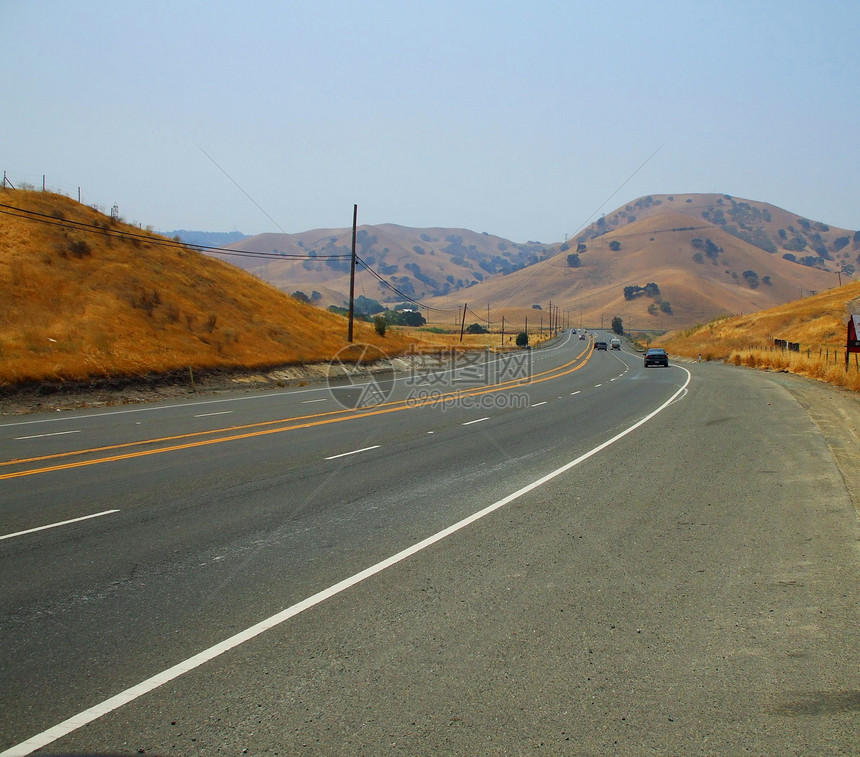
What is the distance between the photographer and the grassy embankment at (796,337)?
3972 cm

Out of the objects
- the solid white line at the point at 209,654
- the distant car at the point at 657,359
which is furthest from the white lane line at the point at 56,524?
the distant car at the point at 657,359

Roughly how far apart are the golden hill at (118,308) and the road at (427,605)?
1648cm

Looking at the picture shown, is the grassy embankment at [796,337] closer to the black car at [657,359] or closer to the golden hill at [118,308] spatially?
the black car at [657,359]

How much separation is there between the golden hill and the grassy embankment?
2689 cm

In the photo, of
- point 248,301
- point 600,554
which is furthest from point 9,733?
point 248,301

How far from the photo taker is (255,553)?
6660 millimetres

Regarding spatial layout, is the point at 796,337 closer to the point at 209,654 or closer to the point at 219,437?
→ the point at 219,437

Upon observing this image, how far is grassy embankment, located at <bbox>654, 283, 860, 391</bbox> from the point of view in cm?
3972

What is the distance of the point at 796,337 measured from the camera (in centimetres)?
6894

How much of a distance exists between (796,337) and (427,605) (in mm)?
73693

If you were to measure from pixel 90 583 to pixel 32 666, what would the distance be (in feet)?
5.11

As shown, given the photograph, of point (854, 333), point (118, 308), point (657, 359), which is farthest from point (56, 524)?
point (657, 359)

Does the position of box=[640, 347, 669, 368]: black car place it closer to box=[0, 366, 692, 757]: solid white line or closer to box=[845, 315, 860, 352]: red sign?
box=[845, 315, 860, 352]: red sign

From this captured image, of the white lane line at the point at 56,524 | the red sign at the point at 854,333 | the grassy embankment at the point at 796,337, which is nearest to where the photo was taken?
the white lane line at the point at 56,524
